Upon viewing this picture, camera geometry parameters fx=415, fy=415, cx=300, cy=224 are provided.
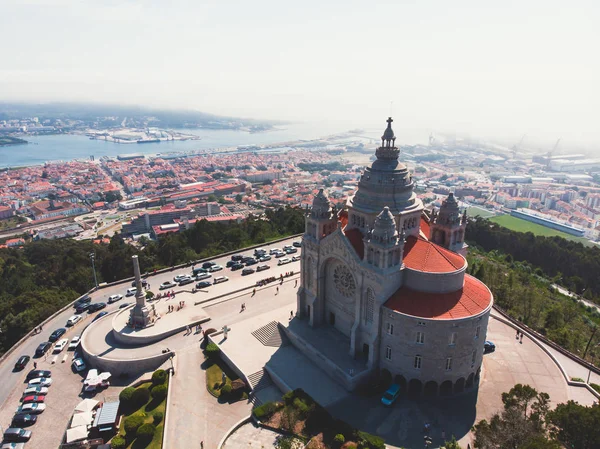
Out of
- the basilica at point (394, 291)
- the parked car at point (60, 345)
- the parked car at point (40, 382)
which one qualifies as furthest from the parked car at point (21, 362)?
the basilica at point (394, 291)

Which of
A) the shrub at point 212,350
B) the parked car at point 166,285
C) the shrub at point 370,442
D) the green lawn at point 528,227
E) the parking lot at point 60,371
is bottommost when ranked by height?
the green lawn at point 528,227

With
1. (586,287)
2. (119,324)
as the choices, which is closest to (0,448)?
(119,324)

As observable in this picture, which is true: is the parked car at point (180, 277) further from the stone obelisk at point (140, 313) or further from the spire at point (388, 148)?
the spire at point (388, 148)

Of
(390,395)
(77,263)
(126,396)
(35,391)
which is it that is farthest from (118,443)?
(77,263)

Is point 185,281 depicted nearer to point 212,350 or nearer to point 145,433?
point 212,350

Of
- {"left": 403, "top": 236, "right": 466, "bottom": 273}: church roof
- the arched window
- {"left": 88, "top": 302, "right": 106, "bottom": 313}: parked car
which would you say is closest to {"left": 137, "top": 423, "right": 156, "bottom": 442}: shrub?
the arched window

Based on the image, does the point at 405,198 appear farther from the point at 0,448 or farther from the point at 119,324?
the point at 0,448
